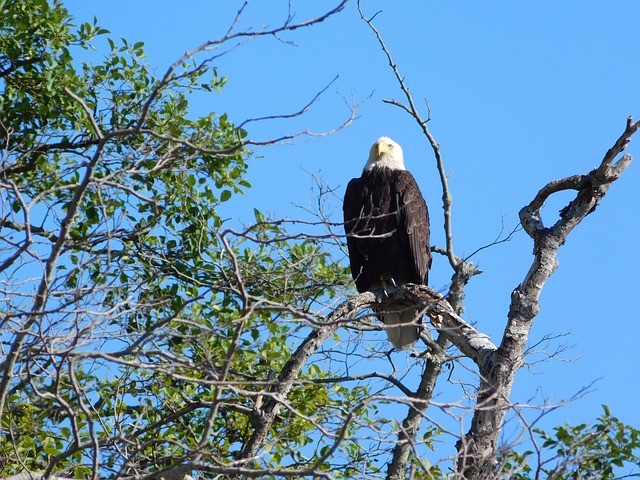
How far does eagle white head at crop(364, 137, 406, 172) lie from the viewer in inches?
257

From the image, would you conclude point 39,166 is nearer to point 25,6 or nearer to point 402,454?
point 25,6

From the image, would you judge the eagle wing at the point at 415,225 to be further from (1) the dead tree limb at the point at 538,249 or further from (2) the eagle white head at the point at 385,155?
(1) the dead tree limb at the point at 538,249

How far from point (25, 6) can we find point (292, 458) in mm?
3771

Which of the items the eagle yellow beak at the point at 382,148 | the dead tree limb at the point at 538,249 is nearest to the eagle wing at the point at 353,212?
the eagle yellow beak at the point at 382,148

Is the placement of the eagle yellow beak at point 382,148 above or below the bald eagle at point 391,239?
above

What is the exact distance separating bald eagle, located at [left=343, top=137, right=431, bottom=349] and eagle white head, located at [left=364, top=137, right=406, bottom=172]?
174 mm

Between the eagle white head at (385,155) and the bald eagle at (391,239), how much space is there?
6.9 inches

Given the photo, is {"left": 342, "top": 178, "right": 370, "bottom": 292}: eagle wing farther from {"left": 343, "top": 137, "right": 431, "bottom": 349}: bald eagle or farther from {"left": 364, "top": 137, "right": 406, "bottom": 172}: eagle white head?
{"left": 364, "top": 137, "right": 406, "bottom": 172}: eagle white head

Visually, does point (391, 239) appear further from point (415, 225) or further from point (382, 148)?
point (382, 148)

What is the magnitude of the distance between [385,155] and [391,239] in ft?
2.71

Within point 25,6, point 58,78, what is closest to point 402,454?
point 58,78

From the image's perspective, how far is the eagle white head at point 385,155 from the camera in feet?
21.4

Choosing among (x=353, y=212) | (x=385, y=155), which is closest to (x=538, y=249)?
(x=353, y=212)

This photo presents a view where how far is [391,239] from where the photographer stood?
6078 millimetres
